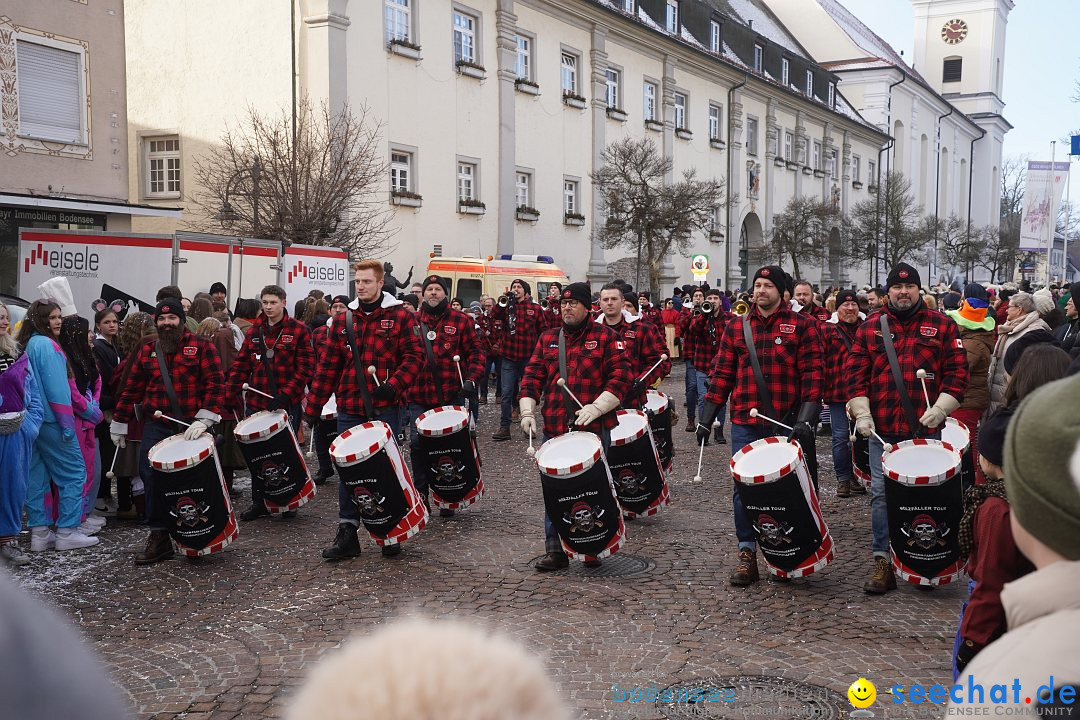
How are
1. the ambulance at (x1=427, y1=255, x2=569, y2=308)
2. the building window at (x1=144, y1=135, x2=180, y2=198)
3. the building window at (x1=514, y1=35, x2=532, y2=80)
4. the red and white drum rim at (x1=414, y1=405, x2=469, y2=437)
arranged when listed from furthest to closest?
1. the building window at (x1=514, y1=35, x2=532, y2=80)
2. the building window at (x1=144, y1=135, x2=180, y2=198)
3. the ambulance at (x1=427, y1=255, x2=569, y2=308)
4. the red and white drum rim at (x1=414, y1=405, x2=469, y2=437)

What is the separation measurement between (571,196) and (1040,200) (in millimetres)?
13936

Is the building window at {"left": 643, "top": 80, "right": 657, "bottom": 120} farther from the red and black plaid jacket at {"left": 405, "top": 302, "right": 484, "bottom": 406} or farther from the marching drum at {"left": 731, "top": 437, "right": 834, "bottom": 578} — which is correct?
the marching drum at {"left": 731, "top": 437, "right": 834, "bottom": 578}

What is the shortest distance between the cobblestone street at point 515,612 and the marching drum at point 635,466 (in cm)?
20

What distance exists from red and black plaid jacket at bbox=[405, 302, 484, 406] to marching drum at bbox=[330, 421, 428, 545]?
123 centimetres

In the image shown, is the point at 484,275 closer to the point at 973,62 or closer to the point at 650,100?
the point at 650,100

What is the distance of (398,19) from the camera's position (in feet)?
79.2

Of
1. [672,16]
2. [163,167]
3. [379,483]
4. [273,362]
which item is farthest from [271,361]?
[672,16]

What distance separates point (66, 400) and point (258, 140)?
47.6 ft

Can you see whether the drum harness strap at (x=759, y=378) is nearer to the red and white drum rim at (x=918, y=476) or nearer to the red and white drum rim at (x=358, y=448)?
the red and white drum rim at (x=918, y=476)

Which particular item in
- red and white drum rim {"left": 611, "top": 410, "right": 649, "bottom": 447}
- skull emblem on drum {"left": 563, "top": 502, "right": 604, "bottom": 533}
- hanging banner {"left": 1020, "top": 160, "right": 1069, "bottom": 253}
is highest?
hanging banner {"left": 1020, "top": 160, "right": 1069, "bottom": 253}

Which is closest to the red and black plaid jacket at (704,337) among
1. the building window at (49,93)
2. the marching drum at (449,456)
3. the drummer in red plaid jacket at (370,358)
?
the marching drum at (449,456)

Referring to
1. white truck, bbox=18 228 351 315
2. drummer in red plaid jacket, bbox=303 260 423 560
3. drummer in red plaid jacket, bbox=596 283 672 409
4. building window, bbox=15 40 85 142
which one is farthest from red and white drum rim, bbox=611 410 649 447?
building window, bbox=15 40 85 142

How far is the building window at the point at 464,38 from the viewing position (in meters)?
26.0

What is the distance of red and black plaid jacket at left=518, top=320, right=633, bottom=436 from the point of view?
769 centimetres
